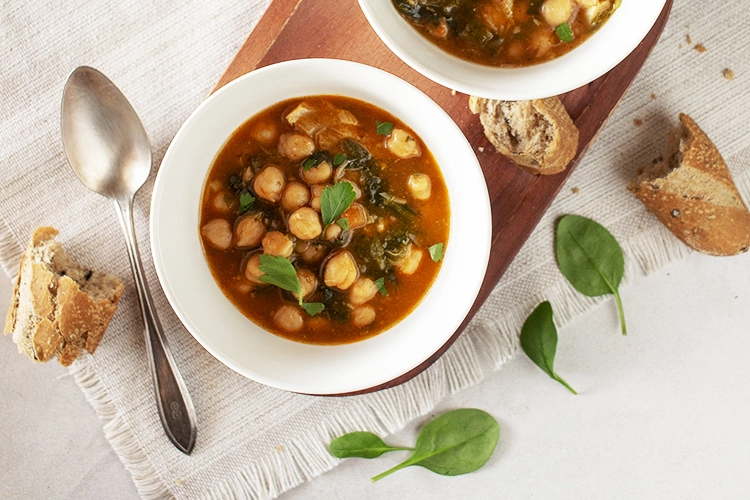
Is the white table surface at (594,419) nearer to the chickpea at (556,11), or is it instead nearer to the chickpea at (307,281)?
the chickpea at (307,281)

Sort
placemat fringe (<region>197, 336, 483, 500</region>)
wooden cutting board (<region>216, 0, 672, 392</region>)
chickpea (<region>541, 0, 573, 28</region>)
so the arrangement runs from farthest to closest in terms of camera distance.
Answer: placemat fringe (<region>197, 336, 483, 500</region>) → wooden cutting board (<region>216, 0, 672, 392</region>) → chickpea (<region>541, 0, 573, 28</region>)

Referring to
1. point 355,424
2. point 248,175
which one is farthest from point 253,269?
point 355,424

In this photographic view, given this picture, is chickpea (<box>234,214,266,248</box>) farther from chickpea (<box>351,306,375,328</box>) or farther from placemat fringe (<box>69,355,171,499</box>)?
placemat fringe (<box>69,355,171,499</box>)

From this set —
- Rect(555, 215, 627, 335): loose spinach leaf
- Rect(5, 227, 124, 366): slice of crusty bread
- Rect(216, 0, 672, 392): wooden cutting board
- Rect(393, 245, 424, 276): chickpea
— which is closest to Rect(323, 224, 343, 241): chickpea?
Rect(393, 245, 424, 276): chickpea

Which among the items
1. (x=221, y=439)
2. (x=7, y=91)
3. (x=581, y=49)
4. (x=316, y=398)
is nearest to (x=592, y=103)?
(x=581, y=49)

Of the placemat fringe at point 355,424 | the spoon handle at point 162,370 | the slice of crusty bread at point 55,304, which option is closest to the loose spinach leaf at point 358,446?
the placemat fringe at point 355,424

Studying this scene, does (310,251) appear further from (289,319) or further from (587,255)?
(587,255)
